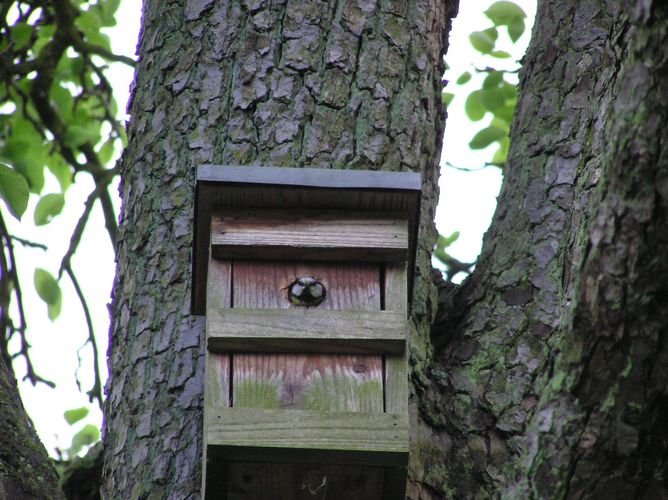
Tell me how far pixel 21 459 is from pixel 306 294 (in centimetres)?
61

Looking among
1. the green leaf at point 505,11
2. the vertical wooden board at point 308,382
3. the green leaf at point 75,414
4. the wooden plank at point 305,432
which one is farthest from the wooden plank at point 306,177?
the green leaf at point 75,414

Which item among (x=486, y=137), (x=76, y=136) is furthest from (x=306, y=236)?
(x=76, y=136)

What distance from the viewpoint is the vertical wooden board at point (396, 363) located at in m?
1.90

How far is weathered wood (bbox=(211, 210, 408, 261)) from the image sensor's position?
201cm

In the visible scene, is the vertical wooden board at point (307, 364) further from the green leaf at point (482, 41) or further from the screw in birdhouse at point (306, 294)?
the green leaf at point (482, 41)

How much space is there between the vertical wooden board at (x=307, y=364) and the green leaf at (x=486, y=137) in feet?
5.08

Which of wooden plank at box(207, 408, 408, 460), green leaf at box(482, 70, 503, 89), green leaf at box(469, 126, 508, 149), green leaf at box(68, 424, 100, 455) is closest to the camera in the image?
wooden plank at box(207, 408, 408, 460)

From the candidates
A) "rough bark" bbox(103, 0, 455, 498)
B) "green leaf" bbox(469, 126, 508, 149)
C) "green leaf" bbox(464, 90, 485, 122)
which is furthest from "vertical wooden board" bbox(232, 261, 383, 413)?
"green leaf" bbox(464, 90, 485, 122)

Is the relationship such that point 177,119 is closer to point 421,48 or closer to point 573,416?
point 421,48

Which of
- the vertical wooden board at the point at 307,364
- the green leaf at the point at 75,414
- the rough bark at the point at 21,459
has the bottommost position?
the green leaf at the point at 75,414

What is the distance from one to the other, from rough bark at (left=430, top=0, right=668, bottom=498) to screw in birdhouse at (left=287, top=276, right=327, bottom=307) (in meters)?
0.39

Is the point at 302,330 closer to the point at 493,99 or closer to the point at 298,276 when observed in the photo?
the point at 298,276

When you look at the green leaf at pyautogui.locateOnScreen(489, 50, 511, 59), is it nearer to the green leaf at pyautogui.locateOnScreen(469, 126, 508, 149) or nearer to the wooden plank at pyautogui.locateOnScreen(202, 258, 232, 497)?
the green leaf at pyautogui.locateOnScreen(469, 126, 508, 149)

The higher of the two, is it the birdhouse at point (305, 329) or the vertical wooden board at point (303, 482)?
the birdhouse at point (305, 329)
